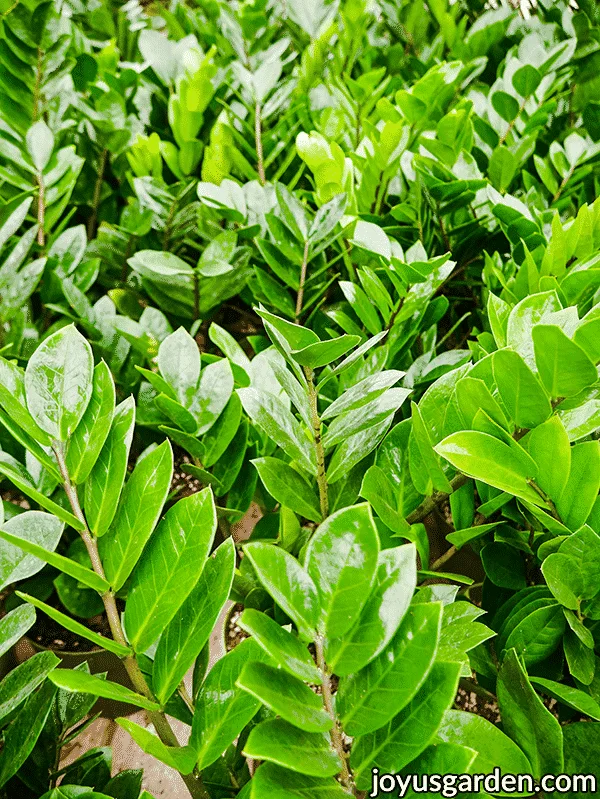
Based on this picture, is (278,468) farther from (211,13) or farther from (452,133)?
(211,13)

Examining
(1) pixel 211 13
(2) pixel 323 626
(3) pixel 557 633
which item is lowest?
(3) pixel 557 633

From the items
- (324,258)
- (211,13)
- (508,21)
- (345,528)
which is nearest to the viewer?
(345,528)

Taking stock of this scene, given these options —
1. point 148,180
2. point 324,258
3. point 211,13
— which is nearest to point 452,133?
point 324,258

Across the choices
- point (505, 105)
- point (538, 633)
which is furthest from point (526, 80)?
point (538, 633)

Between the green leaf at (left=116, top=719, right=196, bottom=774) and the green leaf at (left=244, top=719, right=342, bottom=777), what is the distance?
0.05m

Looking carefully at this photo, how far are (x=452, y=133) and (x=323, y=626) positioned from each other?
55 cm

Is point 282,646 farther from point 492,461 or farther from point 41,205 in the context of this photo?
point 41,205

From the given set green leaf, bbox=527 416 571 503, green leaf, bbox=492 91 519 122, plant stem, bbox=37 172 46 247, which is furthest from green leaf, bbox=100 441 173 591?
green leaf, bbox=492 91 519 122

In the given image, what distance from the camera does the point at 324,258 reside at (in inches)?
24.9

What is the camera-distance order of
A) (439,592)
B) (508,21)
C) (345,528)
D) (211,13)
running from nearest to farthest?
(345,528) → (439,592) → (508,21) → (211,13)

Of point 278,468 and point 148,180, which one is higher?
point 148,180

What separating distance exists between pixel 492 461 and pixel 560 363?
7 centimetres

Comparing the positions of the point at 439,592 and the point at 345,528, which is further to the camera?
the point at 439,592

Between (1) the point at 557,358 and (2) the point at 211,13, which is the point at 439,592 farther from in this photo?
(2) the point at 211,13
